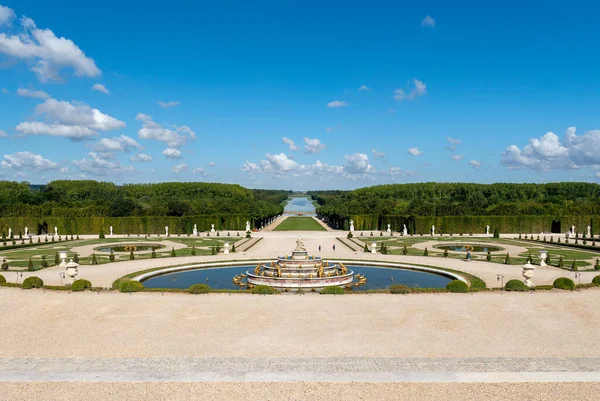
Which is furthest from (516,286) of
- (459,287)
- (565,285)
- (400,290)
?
(400,290)

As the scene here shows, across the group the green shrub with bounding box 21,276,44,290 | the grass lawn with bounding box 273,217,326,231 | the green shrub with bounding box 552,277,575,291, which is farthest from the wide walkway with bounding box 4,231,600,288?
the grass lawn with bounding box 273,217,326,231

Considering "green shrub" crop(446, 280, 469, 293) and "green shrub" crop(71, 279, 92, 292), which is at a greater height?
"green shrub" crop(71, 279, 92, 292)

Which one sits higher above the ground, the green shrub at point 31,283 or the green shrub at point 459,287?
the green shrub at point 31,283

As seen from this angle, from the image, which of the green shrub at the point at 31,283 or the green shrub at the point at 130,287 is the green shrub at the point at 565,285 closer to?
the green shrub at the point at 130,287

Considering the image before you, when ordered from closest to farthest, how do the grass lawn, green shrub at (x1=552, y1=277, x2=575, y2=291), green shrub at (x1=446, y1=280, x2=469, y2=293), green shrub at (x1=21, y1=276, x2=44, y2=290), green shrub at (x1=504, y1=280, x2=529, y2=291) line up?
green shrub at (x1=446, y1=280, x2=469, y2=293)
green shrub at (x1=504, y1=280, x2=529, y2=291)
green shrub at (x1=552, y1=277, x2=575, y2=291)
green shrub at (x1=21, y1=276, x2=44, y2=290)
the grass lawn

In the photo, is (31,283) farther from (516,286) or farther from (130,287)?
(516,286)

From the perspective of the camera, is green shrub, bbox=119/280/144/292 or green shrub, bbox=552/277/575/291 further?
green shrub, bbox=552/277/575/291

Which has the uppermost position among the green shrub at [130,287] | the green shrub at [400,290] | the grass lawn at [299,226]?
the grass lawn at [299,226]

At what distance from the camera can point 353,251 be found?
144 ft

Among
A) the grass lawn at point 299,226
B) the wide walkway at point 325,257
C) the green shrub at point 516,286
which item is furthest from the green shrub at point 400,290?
the grass lawn at point 299,226

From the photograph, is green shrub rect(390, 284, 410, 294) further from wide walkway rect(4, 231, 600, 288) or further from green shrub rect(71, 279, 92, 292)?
green shrub rect(71, 279, 92, 292)

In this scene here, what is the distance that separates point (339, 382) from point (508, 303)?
11.7 m

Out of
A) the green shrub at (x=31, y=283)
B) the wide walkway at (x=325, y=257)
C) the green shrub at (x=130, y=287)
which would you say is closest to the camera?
the green shrub at (x=130, y=287)

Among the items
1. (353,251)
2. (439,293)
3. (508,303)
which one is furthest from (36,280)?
(353,251)
